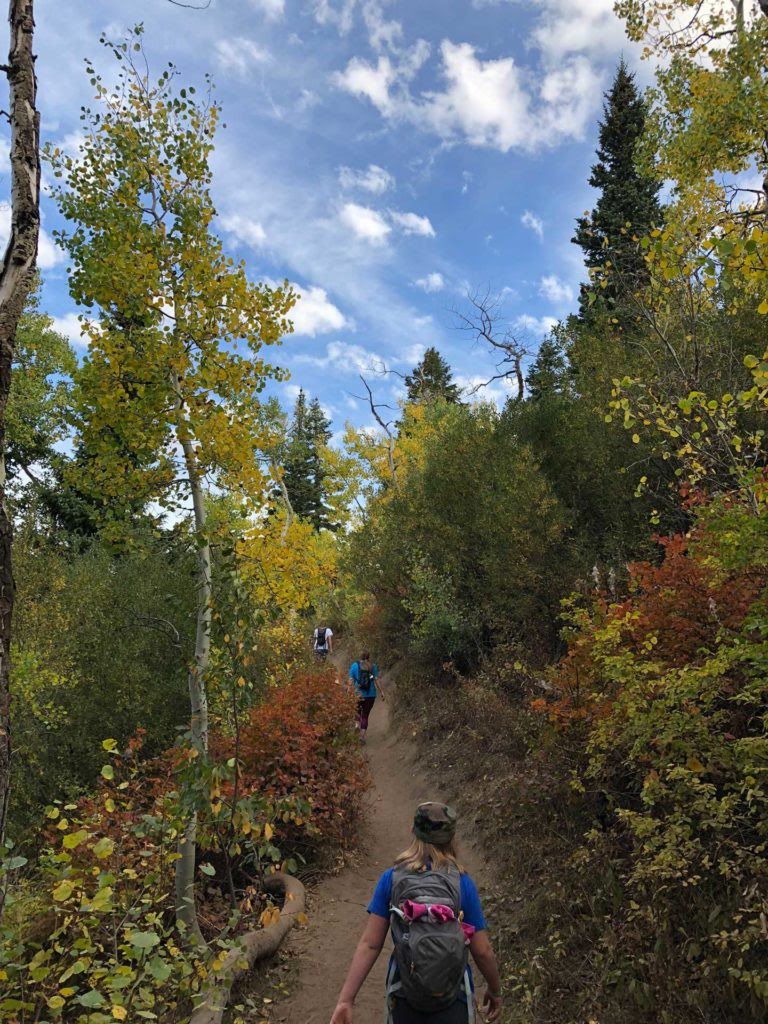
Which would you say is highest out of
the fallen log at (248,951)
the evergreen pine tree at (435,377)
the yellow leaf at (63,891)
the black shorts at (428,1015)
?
the evergreen pine tree at (435,377)

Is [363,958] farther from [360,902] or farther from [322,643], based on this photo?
[322,643]

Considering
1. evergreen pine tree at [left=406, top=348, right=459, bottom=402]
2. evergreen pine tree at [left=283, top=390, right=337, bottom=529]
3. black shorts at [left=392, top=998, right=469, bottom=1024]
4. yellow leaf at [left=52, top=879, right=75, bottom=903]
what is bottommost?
black shorts at [left=392, top=998, right=469, bottom=1024]

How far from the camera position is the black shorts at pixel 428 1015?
2436mm

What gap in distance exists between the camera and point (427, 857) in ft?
8.75

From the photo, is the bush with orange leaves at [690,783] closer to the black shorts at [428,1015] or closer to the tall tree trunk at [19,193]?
the black shorts at [428,1015]

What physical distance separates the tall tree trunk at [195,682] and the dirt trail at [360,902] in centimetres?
108

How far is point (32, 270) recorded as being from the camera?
9.16ft

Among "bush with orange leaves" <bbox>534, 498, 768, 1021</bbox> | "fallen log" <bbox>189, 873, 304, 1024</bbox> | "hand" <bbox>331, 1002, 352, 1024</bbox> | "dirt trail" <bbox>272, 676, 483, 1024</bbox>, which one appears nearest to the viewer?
"hand" <bbox>331, 1002, 352, 1024</bbox>

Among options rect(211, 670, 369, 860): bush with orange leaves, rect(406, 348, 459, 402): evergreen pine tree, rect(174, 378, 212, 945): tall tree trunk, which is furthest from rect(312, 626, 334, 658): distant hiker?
rect(406, 348, 459, 402): evergreen pine tree

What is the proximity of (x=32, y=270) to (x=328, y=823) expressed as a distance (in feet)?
22.3

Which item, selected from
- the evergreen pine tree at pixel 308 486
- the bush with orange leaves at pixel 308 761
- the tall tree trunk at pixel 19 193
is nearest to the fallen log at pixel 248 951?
the bush with orange leaves at pixel 308 761

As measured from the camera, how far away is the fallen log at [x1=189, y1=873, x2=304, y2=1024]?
3.65 m

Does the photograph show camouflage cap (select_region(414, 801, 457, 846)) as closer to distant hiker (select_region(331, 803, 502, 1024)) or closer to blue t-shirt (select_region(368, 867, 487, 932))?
distant hiker (select_region(331, 803, 502, 1024))

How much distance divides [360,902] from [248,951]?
2.04 metres
